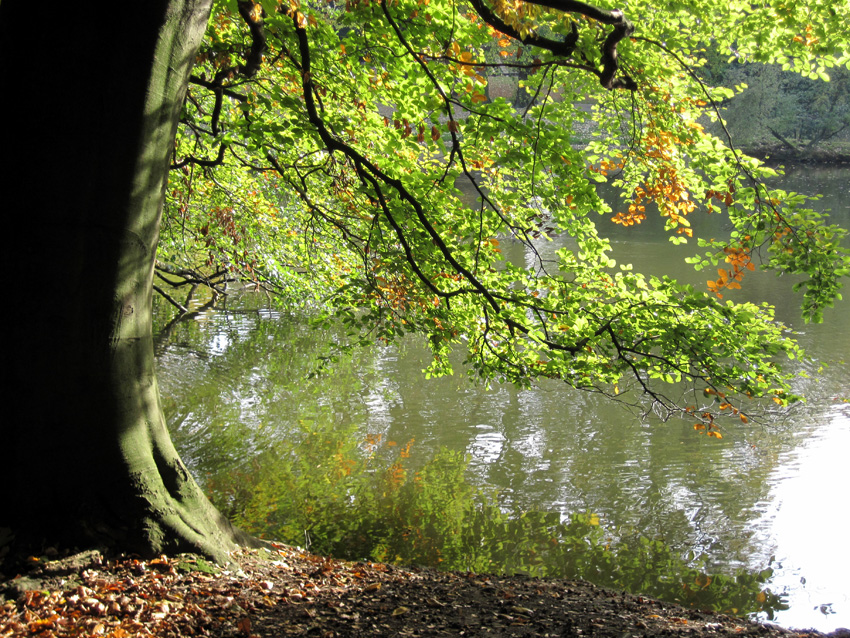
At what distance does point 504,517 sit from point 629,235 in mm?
19198

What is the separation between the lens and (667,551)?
625 centimetres

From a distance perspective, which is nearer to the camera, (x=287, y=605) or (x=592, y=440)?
(x=287, y=605)

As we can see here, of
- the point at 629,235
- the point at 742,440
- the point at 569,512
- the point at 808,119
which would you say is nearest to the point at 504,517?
the point at 569,512

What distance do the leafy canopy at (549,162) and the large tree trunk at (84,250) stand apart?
1297mm

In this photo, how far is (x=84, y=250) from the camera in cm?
293

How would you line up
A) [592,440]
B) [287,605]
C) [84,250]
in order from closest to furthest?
[84,250]
[287,605]
[592,440]

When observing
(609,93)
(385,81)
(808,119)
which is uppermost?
(808,119)

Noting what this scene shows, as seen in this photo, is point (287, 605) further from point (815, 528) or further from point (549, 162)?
point (815, 528)

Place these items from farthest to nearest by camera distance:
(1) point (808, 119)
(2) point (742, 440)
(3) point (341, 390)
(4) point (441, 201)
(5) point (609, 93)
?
(1) point (808, 119)
(3) point (341, 390)
(2) point (742, 440)
(5) point (609, 93)
(4) point (441, 201)

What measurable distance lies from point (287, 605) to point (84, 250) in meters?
1.94

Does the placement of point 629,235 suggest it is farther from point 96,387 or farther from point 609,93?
point 96,387

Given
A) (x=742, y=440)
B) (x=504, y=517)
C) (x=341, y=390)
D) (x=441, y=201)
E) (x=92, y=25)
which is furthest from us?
(x=341, y=390)

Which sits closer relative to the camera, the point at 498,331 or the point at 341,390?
the point at 498,331

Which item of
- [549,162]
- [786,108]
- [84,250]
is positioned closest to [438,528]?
[549,162]
